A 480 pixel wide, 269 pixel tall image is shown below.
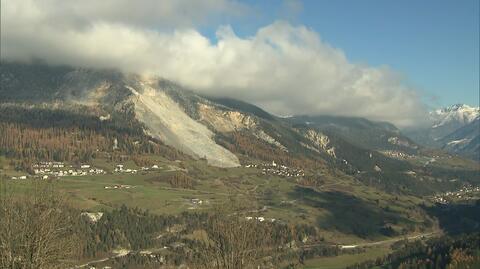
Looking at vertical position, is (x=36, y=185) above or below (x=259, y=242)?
above

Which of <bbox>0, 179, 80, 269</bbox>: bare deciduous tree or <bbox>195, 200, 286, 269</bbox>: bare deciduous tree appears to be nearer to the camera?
<bbox>0, 179, 80, 269</bbox>: bare deciduous tree

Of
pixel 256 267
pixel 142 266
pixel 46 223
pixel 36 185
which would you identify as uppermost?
pixel 36 185

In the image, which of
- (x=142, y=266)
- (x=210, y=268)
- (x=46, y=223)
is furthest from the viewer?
(x=142, y=266)

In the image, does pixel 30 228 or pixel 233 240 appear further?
pixel 233 240

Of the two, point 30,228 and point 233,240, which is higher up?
point 30,228

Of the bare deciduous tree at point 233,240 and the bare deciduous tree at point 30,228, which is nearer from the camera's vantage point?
the bare deciduous tree at point 30,228

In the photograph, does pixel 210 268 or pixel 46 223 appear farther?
pixel 210 268

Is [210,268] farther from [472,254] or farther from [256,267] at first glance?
[472,254]

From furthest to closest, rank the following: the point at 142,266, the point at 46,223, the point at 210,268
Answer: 1. the point at 142,266
2. the point at 210,268
3. the point at 46,223

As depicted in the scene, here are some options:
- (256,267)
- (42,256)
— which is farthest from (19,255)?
(256,267)
